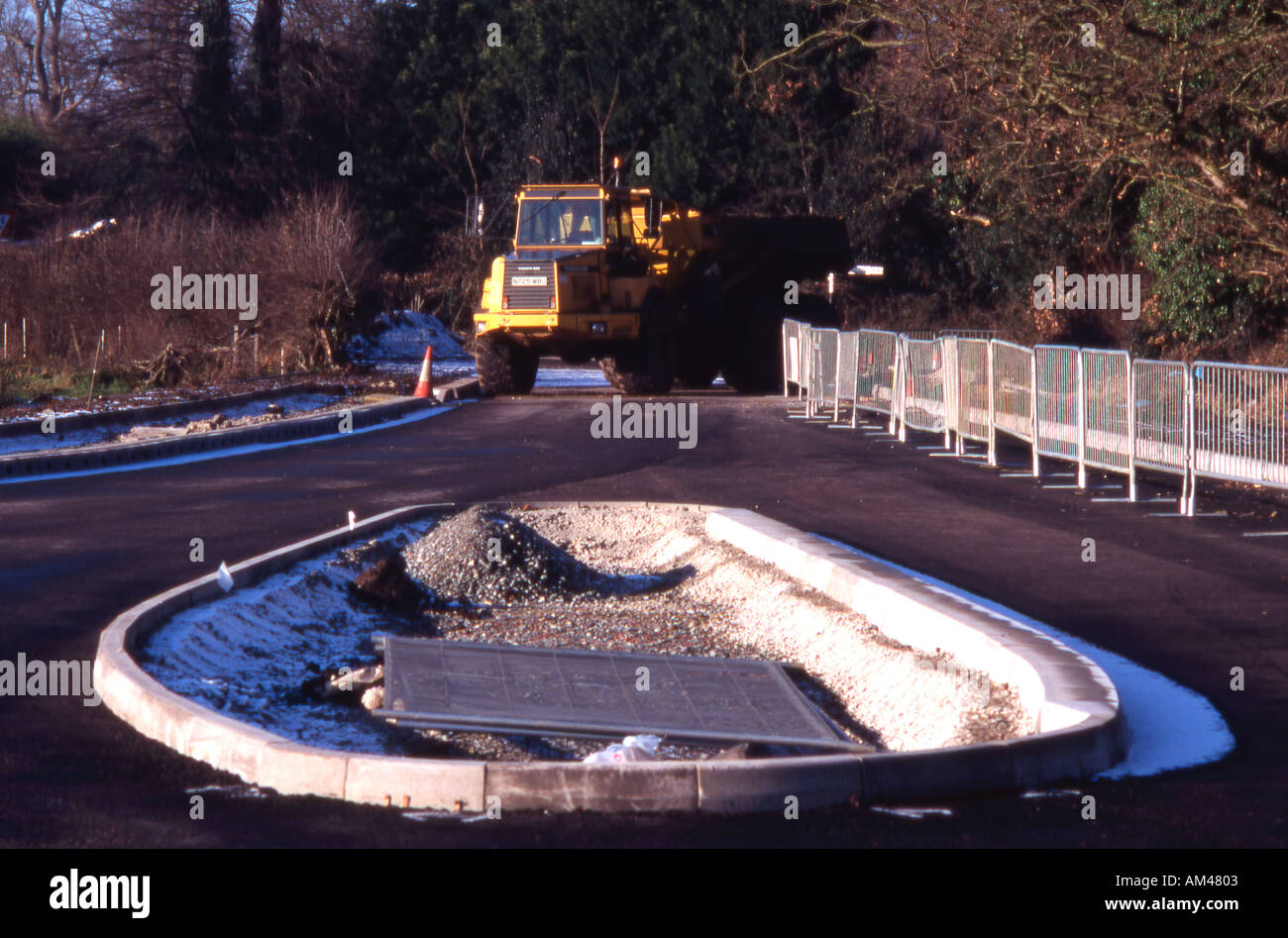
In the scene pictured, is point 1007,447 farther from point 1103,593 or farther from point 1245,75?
point 1103,593

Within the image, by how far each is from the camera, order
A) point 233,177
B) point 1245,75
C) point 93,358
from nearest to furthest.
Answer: point 1245,75
point 93,358
point 233,177

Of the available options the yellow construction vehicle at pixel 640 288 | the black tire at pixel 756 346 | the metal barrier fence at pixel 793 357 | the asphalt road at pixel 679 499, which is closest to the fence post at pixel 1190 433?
the asphalt road at pixel 679 499

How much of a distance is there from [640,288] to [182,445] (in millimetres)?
9759

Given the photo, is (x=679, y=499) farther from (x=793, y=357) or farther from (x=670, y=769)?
(x=793, y=357)

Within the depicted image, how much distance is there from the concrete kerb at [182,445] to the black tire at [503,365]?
350cm

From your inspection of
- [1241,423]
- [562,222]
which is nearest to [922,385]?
[1241,423]

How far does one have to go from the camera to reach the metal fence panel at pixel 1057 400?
15.9 meters

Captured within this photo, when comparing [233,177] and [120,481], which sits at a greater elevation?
[233,177]

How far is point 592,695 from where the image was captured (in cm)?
762

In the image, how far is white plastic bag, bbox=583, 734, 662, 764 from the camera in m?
6.14

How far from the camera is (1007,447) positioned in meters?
20.0

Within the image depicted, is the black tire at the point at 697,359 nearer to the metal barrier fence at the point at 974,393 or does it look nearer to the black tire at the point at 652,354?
the black tire at the point at 652,354
